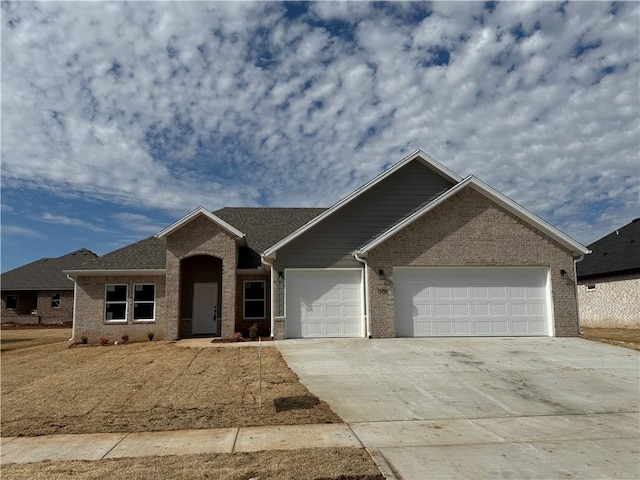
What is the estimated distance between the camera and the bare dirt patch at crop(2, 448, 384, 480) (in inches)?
223

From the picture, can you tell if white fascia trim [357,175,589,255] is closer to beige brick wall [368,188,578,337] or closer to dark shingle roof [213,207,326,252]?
beige brick wall [368,188,578,337]

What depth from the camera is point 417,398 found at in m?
9.65

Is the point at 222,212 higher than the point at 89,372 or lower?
higher

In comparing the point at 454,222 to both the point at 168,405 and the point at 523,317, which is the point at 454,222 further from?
the point at 168,405

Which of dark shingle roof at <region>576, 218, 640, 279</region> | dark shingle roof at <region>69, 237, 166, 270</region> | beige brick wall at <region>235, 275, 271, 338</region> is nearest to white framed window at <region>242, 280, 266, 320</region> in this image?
beige brick wall at <region>235, 275, 271, 338</region>

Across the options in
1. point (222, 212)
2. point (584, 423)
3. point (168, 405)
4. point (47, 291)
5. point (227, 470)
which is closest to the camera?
point (227, 470)

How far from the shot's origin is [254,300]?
20172 mm

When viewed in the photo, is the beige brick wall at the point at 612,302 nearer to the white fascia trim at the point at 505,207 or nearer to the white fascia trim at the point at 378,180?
the white fascia trim at the point at 505,207

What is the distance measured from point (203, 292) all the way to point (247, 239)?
123 inches

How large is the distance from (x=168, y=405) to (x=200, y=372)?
299 centimetres

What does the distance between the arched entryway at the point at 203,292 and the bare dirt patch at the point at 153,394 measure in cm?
510

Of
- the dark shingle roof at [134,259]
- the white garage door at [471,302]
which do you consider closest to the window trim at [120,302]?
the dark shingle roof at [134,259]

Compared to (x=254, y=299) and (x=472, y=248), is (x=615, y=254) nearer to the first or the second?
(x=472, y=248)

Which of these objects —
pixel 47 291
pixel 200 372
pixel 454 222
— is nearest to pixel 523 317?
pixel 454 222
